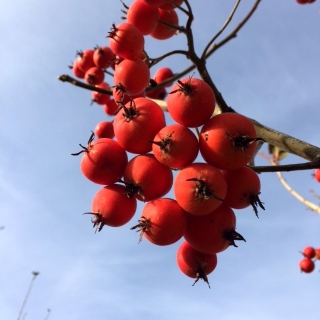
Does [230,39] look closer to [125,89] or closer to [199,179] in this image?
[125,89]

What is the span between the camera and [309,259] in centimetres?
786

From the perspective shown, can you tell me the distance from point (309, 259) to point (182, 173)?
7271mm

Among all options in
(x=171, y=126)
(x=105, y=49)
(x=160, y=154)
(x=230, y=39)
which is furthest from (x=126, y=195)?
(x=105, y=49)

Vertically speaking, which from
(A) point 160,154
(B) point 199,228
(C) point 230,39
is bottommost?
(B) point 199,228

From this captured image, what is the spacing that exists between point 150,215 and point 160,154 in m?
0.27

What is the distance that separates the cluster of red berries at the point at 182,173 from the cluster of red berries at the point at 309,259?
22.0ft

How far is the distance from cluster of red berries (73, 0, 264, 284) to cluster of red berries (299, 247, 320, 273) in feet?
22.0

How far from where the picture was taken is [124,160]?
1.78 meters

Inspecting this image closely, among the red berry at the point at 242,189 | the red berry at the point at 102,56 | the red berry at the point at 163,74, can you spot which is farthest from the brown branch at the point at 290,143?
the red berry at the point at 102,56

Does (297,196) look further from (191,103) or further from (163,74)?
(191,103)

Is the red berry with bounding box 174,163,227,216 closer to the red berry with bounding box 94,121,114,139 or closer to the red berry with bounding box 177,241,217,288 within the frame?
the red berry with bounding box 177,241,217,288

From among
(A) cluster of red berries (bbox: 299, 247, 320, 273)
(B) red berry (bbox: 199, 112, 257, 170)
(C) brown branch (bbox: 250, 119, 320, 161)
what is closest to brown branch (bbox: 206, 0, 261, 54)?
(C) brown branch (bbox: 250, 119, 320, 161)

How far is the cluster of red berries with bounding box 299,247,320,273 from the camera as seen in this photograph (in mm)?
7707

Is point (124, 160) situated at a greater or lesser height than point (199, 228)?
greater
